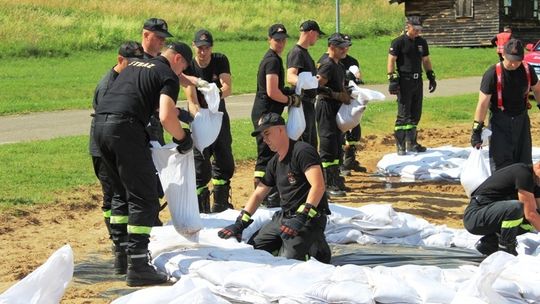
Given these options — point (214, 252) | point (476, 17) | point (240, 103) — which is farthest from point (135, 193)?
point (476, 17)

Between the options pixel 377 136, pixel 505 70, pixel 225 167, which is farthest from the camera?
pixel 377 136

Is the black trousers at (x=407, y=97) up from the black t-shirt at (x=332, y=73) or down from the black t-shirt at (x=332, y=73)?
down

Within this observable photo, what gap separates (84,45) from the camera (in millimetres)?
32594

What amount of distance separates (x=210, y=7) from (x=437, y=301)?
39889mm

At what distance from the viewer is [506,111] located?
8.86 m

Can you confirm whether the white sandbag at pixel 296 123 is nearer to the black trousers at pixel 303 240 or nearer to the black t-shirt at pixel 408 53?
the black trousers at pixel 303 240

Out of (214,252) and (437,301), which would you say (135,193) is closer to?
(214,252)

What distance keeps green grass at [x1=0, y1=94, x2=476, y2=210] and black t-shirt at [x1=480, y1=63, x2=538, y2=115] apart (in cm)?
491

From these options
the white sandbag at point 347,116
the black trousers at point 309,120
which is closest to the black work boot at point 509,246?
the black trousers at point 309,120

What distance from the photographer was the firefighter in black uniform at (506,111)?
8.77 meters

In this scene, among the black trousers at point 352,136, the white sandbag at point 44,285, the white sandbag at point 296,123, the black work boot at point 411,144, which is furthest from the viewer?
the black work boot at point 411,144

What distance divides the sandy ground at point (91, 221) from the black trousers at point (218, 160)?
31.1 inches

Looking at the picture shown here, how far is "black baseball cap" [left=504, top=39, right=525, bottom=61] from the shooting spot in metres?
8.45

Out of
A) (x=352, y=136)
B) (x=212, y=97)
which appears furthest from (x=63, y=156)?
(x=212, y=97)
